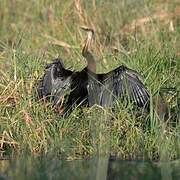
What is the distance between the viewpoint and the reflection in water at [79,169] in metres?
4.72

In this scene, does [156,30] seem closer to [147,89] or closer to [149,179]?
[147,89]

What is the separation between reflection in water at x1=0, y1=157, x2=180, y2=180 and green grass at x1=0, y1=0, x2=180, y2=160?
0.14 m

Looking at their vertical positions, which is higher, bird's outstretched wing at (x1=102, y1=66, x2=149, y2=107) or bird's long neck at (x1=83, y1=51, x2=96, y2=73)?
bird's long neck at (x1=83, y1=51, x2=96, y2=73)

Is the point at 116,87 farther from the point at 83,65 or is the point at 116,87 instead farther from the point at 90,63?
the point at 83,65

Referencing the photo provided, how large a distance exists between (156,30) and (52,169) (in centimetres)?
257

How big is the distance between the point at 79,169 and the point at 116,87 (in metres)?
0.96

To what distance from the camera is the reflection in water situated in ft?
15.5

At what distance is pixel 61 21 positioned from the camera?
784 centimetres

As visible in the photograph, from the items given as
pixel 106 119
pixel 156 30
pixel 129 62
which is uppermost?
pixel 156 30

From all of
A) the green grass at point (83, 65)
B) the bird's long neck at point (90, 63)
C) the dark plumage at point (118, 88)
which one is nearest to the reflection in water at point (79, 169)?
the green grass at point (83, 65)

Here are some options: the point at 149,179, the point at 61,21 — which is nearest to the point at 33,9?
the point at 61,21

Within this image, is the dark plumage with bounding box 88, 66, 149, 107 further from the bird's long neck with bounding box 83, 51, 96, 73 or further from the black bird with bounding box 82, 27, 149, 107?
the bird's long neck with bounding box 83, 51, 96, 73

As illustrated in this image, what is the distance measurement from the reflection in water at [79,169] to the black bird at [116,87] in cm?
65

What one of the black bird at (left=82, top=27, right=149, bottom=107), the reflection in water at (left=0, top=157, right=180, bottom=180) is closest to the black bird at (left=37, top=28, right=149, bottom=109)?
the black bird at (left=82, top=27, right=149, bottom=107)
